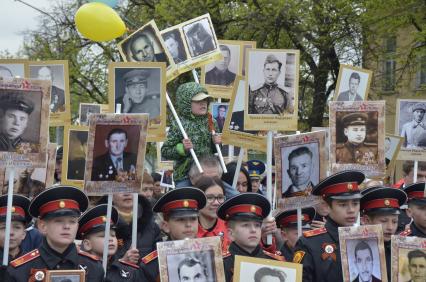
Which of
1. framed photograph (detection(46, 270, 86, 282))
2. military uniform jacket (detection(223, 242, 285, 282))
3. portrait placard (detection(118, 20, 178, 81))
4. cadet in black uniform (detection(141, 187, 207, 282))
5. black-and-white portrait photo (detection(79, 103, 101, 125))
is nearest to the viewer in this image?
framed photograph (detection(46, 270, 86, 282))

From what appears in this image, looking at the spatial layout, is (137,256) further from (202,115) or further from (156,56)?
(156,56)

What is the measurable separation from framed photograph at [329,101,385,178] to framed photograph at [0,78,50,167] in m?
2.61

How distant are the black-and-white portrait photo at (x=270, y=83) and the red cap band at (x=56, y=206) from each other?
7.72 ft

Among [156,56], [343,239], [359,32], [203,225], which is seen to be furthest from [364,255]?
[359,32]

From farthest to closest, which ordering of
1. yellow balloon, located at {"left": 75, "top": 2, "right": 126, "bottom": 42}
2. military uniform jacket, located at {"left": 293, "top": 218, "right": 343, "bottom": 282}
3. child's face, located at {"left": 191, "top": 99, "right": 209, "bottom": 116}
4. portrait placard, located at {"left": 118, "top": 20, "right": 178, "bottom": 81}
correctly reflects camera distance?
portrait placard, located at {"left": 118, "top": 20, "right": 178, "bottom": 81} < yellow balloon, located at {"left": 75, "top": 2, "right": 126, "bottom": 42} < child's face, located at {"left": 191, "top": 99, "right": 209, "bottom": 116} < military uniform jacket, located at {"left": 293, "top": 218, "right": 343, "bottom": 282}

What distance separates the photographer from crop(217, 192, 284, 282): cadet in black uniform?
6.43 metres

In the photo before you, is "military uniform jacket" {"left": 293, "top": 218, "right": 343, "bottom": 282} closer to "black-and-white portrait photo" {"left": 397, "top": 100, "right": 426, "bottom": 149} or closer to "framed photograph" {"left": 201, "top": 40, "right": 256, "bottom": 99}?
"black-and-white portrait photo" {"left": 397, "top": 100, "right": 426, "bottom": 149}

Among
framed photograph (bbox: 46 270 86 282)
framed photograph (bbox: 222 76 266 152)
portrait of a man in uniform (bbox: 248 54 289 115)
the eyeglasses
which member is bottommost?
framed photograph (bbox: 46 270 86 282)

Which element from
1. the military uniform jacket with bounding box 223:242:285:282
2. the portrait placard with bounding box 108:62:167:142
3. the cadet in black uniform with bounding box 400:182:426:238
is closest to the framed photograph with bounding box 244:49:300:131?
the portrait placard with bounding box 108:62:167:142

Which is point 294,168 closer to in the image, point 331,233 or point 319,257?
point 331,233

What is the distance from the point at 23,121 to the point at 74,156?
2.82m

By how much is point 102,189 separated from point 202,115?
2.64 m

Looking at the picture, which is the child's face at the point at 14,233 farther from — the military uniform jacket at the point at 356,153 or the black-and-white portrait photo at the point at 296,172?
the military uniform jacket at the point at 356,153

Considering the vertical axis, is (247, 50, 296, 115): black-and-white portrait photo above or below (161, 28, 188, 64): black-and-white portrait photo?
below
